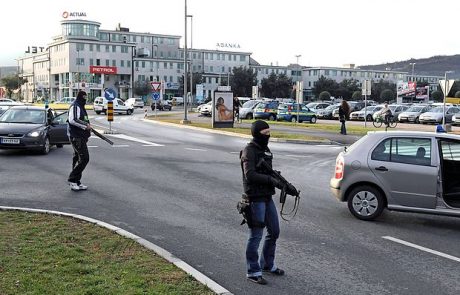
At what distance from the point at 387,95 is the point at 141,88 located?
5506 cm

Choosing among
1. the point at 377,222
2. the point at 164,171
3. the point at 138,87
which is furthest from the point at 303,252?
the point at 138,87

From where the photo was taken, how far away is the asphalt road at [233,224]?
18.1 feet

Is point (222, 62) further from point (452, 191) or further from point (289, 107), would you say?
point (452, 191)

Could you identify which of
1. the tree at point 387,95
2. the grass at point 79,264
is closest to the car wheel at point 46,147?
the grass at point 79,264

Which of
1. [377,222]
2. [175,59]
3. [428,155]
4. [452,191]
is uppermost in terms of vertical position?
[175,59]

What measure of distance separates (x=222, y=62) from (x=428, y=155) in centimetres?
13113

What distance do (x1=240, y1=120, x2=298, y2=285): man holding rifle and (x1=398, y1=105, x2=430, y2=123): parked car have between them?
4331 centimetres

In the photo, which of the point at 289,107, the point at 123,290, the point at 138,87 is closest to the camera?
the point at 123,290

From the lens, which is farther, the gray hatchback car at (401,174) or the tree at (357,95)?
the tree at (357,95)

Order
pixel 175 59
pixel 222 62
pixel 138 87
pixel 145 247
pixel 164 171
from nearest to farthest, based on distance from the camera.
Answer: pixel 145 247, pixel 164 171, pixel 138 87, pixel 175 59, pixel 222 62

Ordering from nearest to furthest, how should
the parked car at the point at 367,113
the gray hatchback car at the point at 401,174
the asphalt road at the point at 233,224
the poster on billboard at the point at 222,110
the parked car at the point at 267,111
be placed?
1. the asphalt road at the point at 233,224
2. the gray hatchback car at the point at 401,174
3. the poster on billboard at the point at 222,110
4. the parked car at the point at 267,111
5. the parked car at the point at 367,113

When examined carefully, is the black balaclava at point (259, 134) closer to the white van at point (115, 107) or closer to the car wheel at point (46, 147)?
the car wheel at point (46, 147)

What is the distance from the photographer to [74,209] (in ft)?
27.9

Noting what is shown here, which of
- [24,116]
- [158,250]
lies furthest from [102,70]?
[158,250]
